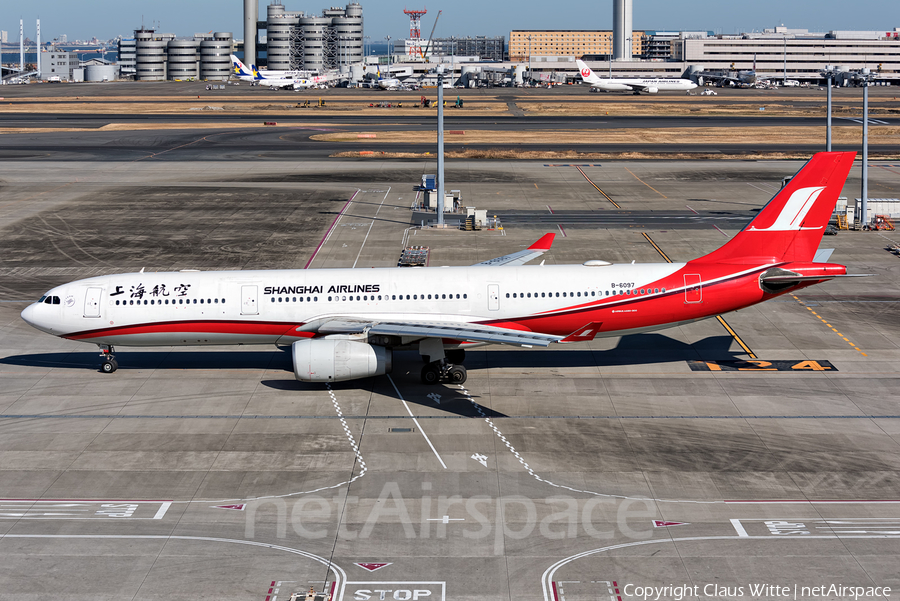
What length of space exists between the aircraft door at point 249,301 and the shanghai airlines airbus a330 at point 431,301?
0.04 m

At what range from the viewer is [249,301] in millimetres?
32906

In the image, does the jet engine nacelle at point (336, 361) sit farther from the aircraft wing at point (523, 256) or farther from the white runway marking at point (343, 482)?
the aircraft wing at point (523, 256)

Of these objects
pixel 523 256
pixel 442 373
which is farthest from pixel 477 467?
pixel 523 256

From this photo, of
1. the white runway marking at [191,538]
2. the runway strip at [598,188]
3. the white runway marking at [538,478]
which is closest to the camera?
the white runway marking at [191,538]

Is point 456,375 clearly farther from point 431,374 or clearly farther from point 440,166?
point 440,166

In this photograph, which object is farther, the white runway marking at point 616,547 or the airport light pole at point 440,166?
the airport light pole at point 440,166

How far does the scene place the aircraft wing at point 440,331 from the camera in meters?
28.7

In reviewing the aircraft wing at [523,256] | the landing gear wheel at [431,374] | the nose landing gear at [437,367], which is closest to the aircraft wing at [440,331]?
the nose landing gear at [437,367]

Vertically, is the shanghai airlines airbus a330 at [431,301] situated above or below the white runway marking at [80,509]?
above

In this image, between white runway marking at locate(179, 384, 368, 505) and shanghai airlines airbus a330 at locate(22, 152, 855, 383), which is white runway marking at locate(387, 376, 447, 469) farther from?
white runway marking at locate(179, 384, 368, 505)

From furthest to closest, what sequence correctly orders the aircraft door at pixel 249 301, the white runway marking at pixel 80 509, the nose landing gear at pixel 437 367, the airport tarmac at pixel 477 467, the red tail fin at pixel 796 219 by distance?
the red tail fin at pixel 796 219, the aircraft door at pixel 249 301, the nose landing gear at pixel 437 367, the white runway marking at pixel 80 509, the airport tarmac at pixel 477 467

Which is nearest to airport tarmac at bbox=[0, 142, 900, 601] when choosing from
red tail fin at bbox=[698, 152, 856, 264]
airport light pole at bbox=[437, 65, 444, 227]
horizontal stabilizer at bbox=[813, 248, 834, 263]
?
horizontal stabilizer at bbox=[813, 248, 834, 263]

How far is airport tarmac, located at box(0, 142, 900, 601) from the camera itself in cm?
2006

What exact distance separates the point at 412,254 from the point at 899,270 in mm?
30699
